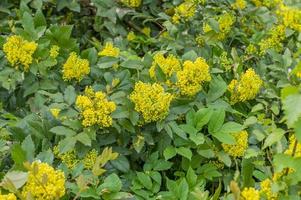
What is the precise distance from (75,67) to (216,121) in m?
0.61

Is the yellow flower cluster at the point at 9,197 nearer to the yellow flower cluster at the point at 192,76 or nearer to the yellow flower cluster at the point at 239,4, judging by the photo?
the yellow flower cluster at the point at 192,76

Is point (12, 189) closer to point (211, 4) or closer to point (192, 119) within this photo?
point (192, 119)

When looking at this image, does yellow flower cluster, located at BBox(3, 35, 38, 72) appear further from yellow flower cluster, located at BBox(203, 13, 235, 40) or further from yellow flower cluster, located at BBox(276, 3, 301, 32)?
yellow flower cluster, located at BBox(276, 3, 301, 32)

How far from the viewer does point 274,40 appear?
269 cm

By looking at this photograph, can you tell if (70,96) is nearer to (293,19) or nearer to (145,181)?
(145,181)

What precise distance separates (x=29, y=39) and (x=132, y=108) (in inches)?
22.9

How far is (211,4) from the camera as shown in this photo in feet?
9.68

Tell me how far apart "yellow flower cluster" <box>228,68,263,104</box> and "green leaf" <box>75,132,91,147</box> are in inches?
27.0

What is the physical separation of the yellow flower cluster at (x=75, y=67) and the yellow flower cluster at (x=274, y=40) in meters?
0.83

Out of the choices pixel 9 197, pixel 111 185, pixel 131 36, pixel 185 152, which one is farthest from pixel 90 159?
pixel 131 36

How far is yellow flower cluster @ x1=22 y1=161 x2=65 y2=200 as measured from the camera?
1.57 m

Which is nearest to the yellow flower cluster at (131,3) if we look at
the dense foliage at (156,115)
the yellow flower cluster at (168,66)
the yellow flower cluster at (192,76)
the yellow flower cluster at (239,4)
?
the dense foliage at (156,115)

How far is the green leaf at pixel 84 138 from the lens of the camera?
74.4 inches

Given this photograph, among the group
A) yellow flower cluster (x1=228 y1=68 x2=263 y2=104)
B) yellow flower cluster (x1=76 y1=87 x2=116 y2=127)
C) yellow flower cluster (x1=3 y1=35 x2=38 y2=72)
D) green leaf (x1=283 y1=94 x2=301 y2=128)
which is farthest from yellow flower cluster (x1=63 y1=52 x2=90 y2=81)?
green leaf (x1=283 y1=94 x2=301 y2=128)
